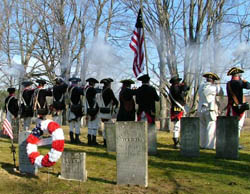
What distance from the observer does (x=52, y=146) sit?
19.7 feet

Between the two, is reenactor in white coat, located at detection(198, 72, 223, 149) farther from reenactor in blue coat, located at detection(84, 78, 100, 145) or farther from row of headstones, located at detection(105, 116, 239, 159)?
reenactor in blue coat, located at detection(84, 78, 100, 145)

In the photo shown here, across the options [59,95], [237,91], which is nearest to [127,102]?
[59,95]

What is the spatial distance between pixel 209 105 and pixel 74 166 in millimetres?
4989

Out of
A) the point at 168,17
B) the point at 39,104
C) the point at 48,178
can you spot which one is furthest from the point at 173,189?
the point at 168,17

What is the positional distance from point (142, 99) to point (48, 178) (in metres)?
3.95

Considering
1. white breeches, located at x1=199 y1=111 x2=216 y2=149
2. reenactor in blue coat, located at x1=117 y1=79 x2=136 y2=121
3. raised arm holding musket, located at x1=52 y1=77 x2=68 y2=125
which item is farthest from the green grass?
raised arm holding musket, located at x1=52 y1=77 x2=68 y2=125

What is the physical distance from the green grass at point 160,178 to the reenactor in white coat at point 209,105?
126 centimetres

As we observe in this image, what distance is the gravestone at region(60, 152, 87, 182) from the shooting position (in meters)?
6.14

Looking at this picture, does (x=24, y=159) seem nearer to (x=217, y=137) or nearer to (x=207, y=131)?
(x=217, y=137)

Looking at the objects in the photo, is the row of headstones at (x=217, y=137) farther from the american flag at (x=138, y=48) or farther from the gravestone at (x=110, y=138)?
the american flag at (x=138, y=48)

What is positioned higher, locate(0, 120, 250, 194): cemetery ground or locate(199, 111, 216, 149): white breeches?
locate(199, 111, 216, 149): white breeches

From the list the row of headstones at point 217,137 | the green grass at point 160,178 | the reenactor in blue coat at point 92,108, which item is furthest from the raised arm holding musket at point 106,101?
the green grass at point 160,178

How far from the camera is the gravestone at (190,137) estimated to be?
8.34m

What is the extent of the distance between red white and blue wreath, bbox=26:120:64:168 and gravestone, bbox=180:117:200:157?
3.73m
